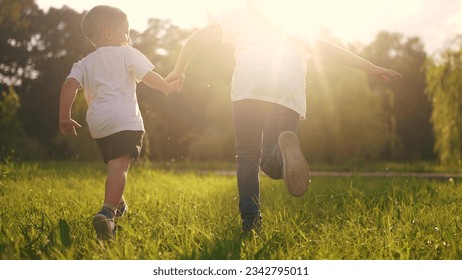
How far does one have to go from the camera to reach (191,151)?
16.6m

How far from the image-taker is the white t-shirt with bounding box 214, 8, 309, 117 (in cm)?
283

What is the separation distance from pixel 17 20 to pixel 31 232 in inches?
121

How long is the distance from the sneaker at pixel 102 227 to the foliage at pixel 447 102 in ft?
28.0

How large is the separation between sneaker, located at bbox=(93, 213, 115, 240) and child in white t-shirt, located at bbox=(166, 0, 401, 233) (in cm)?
72

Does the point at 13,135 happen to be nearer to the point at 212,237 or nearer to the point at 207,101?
the point at 207,101

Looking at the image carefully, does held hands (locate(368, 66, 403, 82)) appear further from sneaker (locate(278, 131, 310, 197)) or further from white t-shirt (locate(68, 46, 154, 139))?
white t-shirt (locate(68, 46, 154, 139))

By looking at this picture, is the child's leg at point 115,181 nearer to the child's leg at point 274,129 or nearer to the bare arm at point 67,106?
the bare arm at point 67,106

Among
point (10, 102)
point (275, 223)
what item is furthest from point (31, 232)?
point (10, 102)

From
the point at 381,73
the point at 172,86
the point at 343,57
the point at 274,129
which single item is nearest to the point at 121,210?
the point at 172,86

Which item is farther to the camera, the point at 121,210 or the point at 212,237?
the point at 121,210

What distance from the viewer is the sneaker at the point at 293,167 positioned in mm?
2619

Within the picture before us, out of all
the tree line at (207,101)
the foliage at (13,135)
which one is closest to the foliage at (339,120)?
the tree line at (207,101)

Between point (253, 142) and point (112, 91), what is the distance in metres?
0.87

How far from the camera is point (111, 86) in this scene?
2.95m
